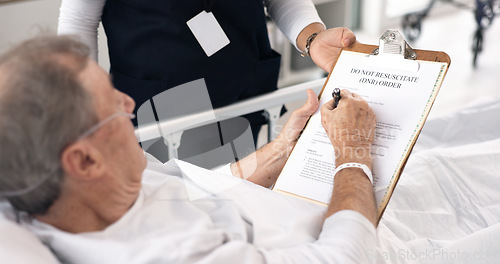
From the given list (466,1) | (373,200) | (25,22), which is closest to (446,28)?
(466,1)

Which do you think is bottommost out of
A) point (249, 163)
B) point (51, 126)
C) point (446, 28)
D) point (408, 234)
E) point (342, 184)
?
point (446, 28)

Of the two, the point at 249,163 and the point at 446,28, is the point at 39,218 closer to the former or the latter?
the point at 249,163

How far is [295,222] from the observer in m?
1.10

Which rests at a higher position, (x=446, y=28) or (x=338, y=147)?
(x=338, y=147)

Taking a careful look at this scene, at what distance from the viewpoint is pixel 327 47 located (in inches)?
60.4

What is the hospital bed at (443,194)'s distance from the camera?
1278 millimetres

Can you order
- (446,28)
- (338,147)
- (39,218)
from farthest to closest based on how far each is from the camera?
(446,28) → (338,147) → (39,218)

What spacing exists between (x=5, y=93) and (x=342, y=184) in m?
0.70

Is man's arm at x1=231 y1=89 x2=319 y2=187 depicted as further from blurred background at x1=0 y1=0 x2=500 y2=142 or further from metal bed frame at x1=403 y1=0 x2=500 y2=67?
metal bed frame at x1=403 y1=0 x2=500 y2=67

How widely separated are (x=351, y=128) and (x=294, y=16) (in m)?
0.62

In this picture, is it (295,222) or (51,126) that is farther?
(295,222)

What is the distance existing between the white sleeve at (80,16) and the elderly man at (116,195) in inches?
22.3

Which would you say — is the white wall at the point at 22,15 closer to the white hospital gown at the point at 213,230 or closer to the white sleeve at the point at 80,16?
the white sleeve at the point at 80,16

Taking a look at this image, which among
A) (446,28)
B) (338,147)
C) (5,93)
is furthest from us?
(446,28)
